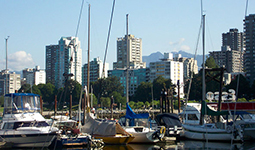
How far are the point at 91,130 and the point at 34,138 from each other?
17.3ft

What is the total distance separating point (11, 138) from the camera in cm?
2936

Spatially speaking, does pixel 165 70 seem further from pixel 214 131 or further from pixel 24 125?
pixel 24 125

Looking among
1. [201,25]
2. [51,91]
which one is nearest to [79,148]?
[201,25]

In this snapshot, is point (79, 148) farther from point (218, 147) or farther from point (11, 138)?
point (218, 147)

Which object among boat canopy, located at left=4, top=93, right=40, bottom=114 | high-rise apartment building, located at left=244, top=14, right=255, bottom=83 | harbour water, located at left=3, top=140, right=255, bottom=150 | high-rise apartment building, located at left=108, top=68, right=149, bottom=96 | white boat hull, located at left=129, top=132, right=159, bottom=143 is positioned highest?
high-rise apartment building, located at left=244, top=14, right=255, bottom=83

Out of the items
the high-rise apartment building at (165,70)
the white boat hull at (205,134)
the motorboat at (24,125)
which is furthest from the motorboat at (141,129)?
the high-rise apartment building at (165,70)

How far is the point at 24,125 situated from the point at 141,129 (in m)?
9.70

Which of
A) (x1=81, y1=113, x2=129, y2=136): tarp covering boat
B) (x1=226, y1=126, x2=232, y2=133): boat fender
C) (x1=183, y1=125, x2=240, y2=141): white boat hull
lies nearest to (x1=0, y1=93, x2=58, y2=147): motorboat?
(x1=81, y1=113, x2=129, y2=136): tarp covering boat

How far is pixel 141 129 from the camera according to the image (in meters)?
32.4

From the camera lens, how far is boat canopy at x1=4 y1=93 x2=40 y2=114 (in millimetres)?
32562

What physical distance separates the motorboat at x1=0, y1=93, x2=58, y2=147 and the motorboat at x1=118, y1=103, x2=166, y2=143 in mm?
6714

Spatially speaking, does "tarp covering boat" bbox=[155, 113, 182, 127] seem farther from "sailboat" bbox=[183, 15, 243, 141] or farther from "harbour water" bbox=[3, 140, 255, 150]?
"harbour water" bbox=[3, 140, 255, 150]

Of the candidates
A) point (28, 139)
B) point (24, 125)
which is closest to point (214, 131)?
point (28, 139)

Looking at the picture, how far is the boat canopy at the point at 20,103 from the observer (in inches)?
1282
